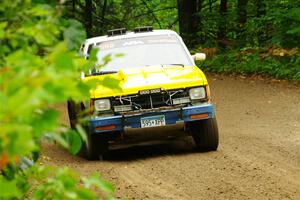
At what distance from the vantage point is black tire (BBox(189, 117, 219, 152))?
348 inches

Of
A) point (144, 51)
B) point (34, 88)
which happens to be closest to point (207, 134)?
point (144, 51)

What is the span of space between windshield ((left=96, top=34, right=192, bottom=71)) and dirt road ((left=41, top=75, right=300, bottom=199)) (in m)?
1.29

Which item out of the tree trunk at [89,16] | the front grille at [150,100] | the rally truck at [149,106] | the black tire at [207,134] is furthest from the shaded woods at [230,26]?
the front grille at [150,100]

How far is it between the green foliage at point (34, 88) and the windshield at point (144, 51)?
679 cm

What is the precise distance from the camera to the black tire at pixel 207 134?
884cm

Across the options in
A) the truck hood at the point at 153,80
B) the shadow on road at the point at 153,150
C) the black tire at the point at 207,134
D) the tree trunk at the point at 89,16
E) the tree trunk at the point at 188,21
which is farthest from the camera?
the tree trunk at the point at 89,16

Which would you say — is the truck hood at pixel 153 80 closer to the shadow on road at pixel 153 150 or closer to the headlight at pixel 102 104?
the headlight at pixel 102 104

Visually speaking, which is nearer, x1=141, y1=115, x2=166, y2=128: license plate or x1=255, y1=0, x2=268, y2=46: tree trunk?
x1=141, y1=115, x2=166, y2=128: license plate

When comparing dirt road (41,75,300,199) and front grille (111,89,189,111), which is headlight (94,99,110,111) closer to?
front grille (111,89,189,111)

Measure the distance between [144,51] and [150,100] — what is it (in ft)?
4.18

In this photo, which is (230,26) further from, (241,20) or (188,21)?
(188,21)

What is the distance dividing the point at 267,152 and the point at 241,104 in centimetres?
557

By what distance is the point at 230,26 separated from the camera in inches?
934

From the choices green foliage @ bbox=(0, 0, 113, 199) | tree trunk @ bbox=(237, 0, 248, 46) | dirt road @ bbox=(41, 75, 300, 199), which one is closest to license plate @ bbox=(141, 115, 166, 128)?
dirt road @ bbox=(41, 75, 300, 199)
